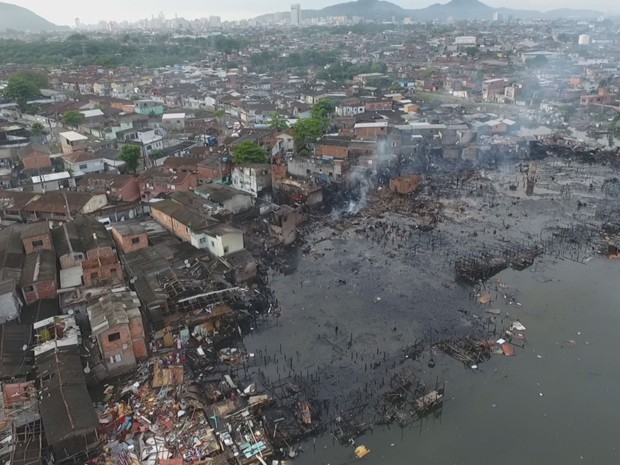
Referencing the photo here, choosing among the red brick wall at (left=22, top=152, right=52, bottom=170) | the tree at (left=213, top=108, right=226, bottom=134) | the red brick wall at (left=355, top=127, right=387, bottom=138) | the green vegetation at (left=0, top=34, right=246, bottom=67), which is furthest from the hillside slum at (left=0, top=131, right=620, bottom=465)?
the green vegetation at (left=0, top=34, right=246, bottom=67)

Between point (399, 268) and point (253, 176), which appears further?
point (253, 176)

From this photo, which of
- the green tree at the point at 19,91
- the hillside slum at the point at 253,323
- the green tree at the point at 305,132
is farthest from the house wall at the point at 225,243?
the green tree at the point at 19,91

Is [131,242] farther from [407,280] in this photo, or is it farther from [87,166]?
[87,166]

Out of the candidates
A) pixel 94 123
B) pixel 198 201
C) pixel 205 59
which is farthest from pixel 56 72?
pixel 198 201

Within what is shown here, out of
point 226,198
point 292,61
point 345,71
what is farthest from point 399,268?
point 292,61

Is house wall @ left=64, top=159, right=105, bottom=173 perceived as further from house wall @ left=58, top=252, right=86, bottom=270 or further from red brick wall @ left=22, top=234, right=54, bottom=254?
house wall @ left=58, top=252, right=86, bottom=270
